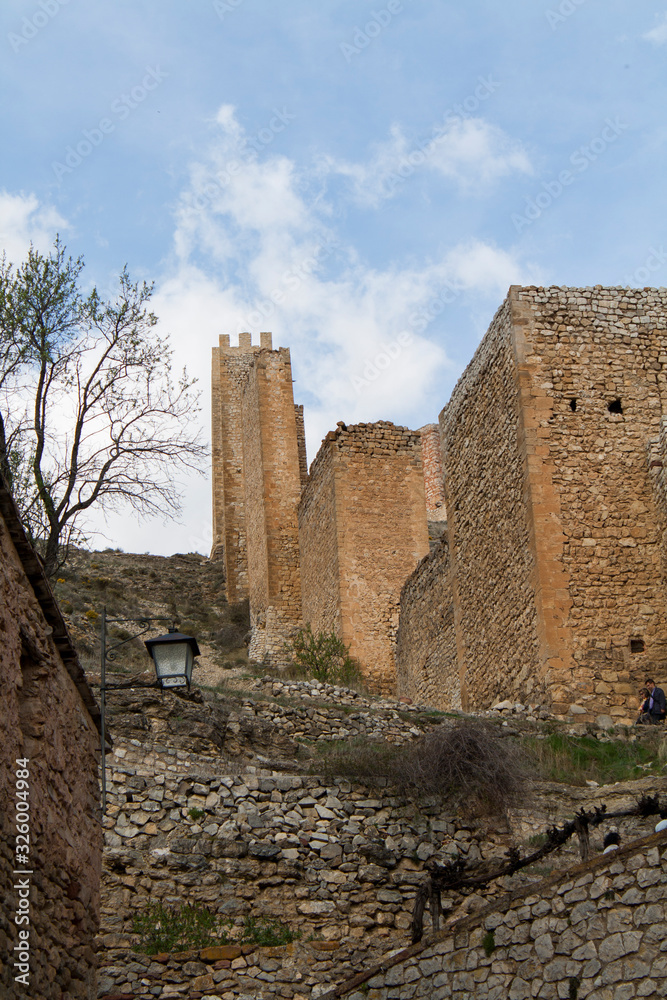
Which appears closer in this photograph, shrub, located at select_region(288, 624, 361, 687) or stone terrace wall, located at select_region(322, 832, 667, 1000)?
stone terrace wall, located at select_region(322, 832, 667, 1000)

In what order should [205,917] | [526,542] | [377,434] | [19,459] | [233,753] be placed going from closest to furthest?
[205,917] → [233,753] → [526,542] → [19,459] → [377,434]

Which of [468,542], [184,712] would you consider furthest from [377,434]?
[184,712]

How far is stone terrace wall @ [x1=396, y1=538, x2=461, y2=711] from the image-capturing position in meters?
18.4

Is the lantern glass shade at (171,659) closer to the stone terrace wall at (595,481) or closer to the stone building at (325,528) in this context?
the stone terrace wall at (595,481)

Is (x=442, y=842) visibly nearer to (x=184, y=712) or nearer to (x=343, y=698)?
(x=184, y=712)

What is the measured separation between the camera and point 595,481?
1470 cm

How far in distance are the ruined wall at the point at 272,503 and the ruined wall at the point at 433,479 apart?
14774mm

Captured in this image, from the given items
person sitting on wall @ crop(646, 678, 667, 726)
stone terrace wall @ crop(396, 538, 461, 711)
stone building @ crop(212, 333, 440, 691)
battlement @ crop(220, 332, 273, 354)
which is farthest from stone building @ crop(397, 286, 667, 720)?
battlement @ crop(220, 332, 273, 354)

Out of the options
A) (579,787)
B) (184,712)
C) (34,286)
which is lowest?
(579,787)

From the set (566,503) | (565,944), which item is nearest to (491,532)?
(566,503)

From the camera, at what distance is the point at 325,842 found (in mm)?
10164

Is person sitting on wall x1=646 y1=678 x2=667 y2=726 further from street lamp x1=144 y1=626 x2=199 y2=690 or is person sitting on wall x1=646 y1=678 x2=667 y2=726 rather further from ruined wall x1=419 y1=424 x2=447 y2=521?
ruined wall x1=419 y1=424 x2=447 y2=521

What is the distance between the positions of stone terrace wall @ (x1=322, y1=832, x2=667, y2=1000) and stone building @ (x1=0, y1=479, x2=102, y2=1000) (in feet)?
7.91

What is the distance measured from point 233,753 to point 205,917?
3.12 meters
